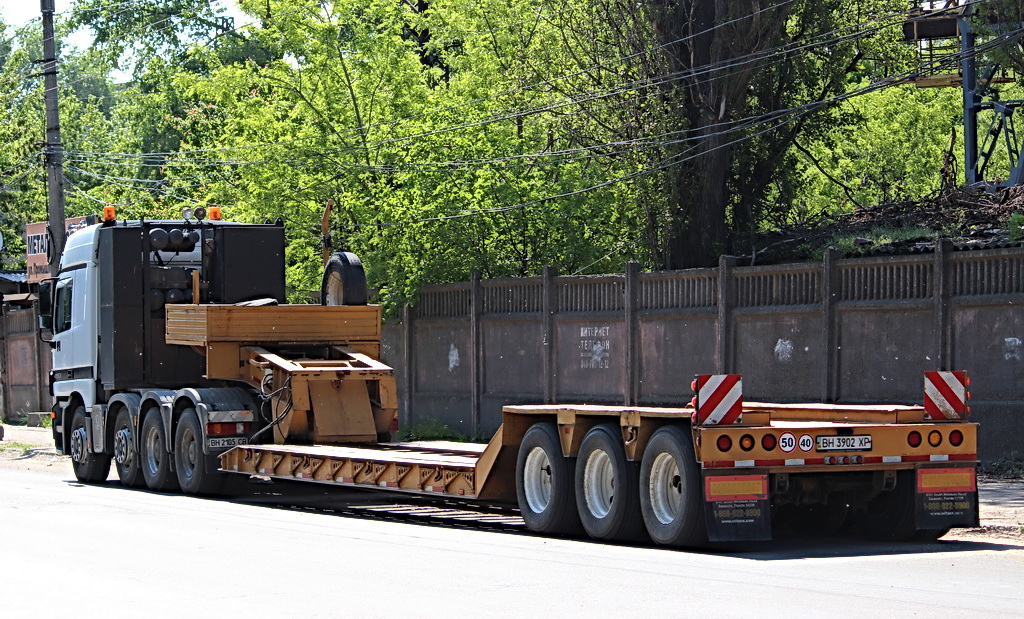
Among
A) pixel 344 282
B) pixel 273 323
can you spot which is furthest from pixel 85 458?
pixel 344 282

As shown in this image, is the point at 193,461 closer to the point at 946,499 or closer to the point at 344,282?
the point at 344,282

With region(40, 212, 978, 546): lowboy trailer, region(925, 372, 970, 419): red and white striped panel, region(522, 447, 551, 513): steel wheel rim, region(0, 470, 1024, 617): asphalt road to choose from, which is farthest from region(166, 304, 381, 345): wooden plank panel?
region(925, 372, 970, 419): red and white striped panel

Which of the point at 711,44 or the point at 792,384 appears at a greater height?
the point at 711,44

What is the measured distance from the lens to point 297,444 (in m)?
16.6

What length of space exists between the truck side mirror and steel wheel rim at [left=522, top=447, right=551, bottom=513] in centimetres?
1052

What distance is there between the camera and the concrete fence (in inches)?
648

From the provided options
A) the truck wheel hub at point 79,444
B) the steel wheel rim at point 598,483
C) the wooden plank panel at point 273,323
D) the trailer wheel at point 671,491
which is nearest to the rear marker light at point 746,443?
the trailer wheel at point 671,491

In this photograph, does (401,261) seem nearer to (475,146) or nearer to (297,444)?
(475,146)

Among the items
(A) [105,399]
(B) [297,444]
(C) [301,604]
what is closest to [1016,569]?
(C) [301,604]

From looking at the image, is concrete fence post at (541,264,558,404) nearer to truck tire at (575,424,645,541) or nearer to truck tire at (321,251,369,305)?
truck tire at (321,251,369,305)

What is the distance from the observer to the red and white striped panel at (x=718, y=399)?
11.1 metres

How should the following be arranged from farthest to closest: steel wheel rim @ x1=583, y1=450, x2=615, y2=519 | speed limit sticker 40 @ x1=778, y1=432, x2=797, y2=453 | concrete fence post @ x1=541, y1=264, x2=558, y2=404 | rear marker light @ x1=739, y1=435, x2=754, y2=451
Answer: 1. concrete fence post @ x1=541, y1=264, x2=558, y2=404
2. steel wheel rim @ x1=583, y1=450, x2=615, y2=519
3. speed limit sticker 40 @ x1=778, y1=432, x2=797, y2=453
4. rear marker light @ x1=739, y1=435, x2=754, y2=451

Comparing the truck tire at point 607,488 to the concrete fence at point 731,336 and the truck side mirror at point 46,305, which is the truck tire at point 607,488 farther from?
the truck side mirror at point 46,305

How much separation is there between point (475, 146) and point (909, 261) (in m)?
10.9
